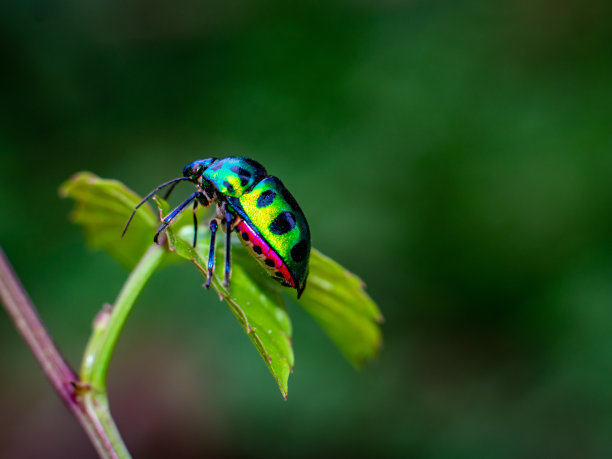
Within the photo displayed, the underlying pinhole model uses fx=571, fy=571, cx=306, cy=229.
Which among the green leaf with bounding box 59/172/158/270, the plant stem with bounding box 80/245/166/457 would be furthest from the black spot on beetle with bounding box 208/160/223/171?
the plant stem with bounding box 80/245/166/457

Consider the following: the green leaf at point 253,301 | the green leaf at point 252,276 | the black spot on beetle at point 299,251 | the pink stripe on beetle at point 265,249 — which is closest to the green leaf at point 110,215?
the green leaf at point 252,276

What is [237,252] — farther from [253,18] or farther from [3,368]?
[253,18]

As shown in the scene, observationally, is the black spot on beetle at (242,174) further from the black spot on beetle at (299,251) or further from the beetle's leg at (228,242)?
the black spot on beetle at (299,251)

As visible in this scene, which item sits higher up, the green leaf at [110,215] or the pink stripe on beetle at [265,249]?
the green leaf at [110,215]

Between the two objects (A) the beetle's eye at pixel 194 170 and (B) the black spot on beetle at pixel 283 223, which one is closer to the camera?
(B) the black spot on beetle at pixel 283 223

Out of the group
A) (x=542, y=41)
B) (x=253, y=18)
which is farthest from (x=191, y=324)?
(x=542, y=41)

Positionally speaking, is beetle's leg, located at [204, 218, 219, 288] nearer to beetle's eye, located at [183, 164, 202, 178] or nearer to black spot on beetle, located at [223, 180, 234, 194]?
black spot on beetle, located at [223, 180, 234, 194]

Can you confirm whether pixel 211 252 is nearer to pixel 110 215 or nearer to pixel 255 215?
pixel 255 215
